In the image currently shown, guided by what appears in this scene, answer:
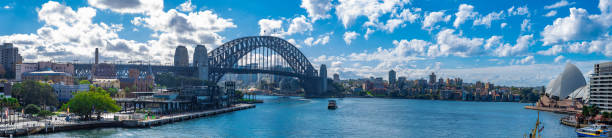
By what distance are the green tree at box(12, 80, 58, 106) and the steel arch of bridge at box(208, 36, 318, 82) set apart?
58.0m

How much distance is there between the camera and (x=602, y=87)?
5734 cm

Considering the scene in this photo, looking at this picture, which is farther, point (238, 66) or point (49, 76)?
point (238, 66)

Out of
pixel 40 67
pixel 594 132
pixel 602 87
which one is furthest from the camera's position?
pixel 40 67

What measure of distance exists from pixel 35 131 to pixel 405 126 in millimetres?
32573

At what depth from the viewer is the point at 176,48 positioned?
381 feet

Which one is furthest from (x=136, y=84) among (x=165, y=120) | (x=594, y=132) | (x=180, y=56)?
(x=594, y=132)

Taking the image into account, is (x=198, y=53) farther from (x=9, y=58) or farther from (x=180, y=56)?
(x=9, y=58)

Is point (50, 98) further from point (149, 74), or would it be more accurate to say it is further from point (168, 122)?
point (149, 74)

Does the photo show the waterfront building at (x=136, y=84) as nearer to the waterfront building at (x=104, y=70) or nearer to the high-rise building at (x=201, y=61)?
the waterfront building at (x=104, y=70)

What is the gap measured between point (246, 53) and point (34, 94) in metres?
73.4

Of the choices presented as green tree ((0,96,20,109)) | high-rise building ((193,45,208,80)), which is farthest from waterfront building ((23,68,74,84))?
high-rise building ((193,45,208,80))

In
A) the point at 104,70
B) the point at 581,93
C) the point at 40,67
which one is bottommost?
the point at 581,93

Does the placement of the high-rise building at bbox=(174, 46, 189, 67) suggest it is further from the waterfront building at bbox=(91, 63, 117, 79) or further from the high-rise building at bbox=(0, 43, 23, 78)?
the high-rise building at bbox=(0, 43, 23, 78)

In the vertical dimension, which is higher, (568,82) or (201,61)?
(201,61)
